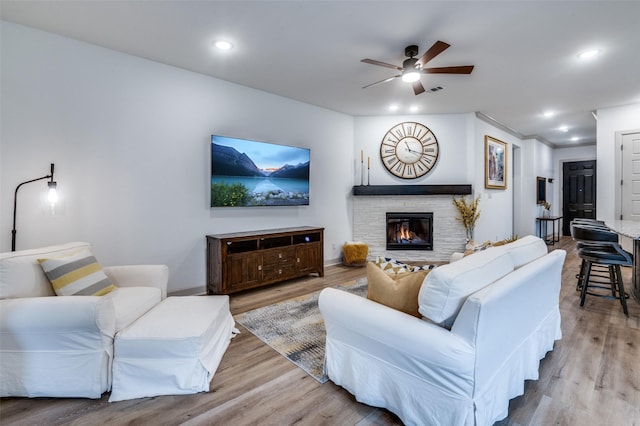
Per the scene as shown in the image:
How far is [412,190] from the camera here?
525 centimetres

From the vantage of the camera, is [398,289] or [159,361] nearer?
[398,289]

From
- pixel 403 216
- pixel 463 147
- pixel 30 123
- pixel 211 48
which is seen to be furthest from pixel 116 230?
pixel 463 147

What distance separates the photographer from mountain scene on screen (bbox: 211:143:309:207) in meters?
3.71

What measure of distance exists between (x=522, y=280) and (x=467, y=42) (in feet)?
7.78

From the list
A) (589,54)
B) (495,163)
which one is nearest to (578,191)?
(495,163)

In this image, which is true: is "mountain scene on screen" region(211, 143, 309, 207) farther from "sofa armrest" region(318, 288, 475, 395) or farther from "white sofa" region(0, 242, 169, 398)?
"sofa armrest" region(318, 288, 475, 395)

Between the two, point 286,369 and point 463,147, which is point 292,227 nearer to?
point 286,369

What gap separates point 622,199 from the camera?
16.0 feet

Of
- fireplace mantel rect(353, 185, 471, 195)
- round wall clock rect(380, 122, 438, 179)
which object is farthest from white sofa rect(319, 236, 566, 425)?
round wall clock rect(380, 122, 438, 179)

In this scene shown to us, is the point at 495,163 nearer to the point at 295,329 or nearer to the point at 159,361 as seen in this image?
the point at 295,329

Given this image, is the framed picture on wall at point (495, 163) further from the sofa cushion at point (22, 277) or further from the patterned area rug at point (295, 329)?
the sofa cushion at point (22, 277)

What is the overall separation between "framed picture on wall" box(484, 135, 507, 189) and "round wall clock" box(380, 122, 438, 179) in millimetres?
1222

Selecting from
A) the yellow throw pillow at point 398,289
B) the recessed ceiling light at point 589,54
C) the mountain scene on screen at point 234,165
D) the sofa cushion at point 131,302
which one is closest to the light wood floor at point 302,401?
the sofa cushion at point 131,302

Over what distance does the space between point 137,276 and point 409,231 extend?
4.44 m
